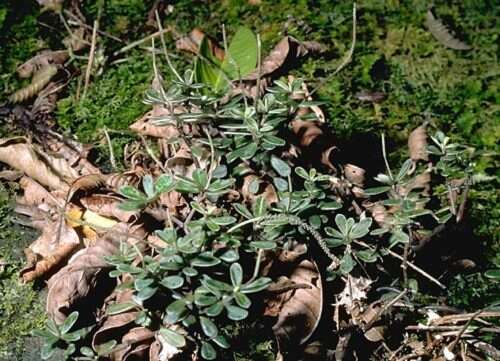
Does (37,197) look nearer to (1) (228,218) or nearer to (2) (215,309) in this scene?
(1) (228,218)

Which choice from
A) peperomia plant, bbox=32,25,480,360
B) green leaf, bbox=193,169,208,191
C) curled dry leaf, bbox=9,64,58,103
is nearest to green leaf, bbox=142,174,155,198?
peperomia plant, bbox=32,25,480,360

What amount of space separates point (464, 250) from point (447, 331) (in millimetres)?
397

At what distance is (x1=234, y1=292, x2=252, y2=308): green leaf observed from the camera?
1.73m

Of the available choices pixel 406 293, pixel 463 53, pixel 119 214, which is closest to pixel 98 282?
pixel 119 214

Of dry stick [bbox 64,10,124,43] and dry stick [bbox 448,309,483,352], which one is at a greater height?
dry stick [bbox 64,10,124,43]

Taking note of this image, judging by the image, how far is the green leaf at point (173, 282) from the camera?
177 cm

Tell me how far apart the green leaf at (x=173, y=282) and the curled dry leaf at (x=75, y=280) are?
36 cm

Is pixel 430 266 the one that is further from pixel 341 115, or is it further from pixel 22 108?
pixel 22 108

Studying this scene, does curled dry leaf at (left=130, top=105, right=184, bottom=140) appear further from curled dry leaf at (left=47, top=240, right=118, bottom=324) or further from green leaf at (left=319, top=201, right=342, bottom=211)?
green leaf at (left=319, top=201, right=342, bottom=211)

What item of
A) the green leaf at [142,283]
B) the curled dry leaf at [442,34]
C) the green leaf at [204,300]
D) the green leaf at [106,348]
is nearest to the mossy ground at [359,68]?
the curled dry leaf at [442,34]

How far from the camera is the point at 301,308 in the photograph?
2.05 meters

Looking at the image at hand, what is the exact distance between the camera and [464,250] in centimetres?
236

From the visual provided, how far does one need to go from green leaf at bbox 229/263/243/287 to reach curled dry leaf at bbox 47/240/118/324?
456mm

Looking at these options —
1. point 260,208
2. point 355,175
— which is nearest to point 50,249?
point 260,208
